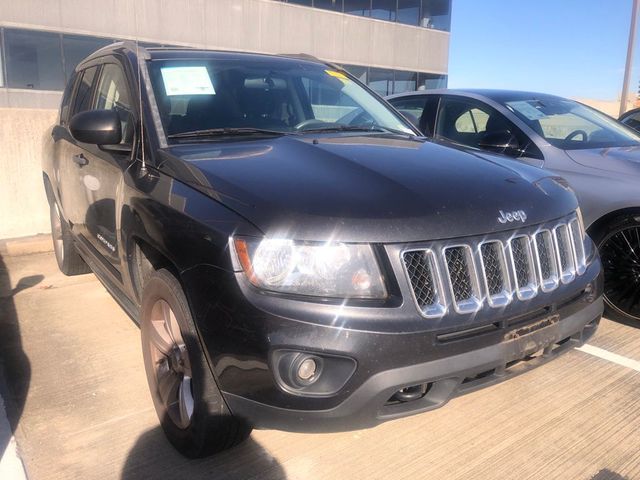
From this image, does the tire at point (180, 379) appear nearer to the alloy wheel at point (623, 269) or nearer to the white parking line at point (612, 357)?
the white parking line at point (612, 357)

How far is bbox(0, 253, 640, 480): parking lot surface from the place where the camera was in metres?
2.50

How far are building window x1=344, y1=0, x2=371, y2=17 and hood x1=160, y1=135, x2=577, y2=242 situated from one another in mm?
22003

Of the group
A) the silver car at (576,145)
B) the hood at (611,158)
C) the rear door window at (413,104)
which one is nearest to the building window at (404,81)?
the rear door window at (413,104)

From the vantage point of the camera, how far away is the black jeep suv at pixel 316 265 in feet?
6.50

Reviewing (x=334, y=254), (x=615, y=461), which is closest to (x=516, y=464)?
(x=615, y=461)

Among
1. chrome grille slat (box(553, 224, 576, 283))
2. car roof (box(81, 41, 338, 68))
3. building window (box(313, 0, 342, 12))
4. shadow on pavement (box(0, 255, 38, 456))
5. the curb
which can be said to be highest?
building window (box(313, 0, 342, 12))

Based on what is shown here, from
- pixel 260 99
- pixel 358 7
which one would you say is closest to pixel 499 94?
pixel 260 99

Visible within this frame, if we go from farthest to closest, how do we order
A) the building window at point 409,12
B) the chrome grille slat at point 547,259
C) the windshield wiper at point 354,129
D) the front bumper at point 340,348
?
the building window at point 409,12
the windshield wiper at point 354,129
the chrome grille slat at point 547,259
the front bumper at point 340,348

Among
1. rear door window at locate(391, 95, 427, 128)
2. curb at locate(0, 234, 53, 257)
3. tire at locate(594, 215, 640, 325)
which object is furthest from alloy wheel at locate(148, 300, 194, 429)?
curb at locate(0, 234, 53, 257)

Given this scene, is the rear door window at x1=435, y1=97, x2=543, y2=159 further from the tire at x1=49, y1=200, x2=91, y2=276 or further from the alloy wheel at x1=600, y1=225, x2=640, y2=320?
the tire at x1=49, y1=200, x2=91, y2=276

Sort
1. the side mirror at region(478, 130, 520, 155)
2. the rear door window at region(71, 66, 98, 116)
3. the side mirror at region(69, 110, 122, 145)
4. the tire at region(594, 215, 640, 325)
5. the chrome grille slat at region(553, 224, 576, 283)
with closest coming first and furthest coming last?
the chrome grille slat at region(553, 224, 576, 283) → the side mirror at region(69, 110, 122, 145) → the tire at region(594, 215, 640, 325) → the rear door window at region(71, 66, 98, 116) → the side mirror at region(478, 130, 520, 155)

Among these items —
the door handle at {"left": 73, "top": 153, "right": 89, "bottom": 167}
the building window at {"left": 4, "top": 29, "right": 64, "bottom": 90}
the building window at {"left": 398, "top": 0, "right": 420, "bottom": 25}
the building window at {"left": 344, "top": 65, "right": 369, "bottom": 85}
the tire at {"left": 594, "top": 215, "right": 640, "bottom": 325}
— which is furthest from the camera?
the building window at {"left": 398, "top": 0, "right": 420, "bottom": 25}

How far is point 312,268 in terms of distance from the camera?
2012mm

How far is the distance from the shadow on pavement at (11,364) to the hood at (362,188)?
1548 millimetres
